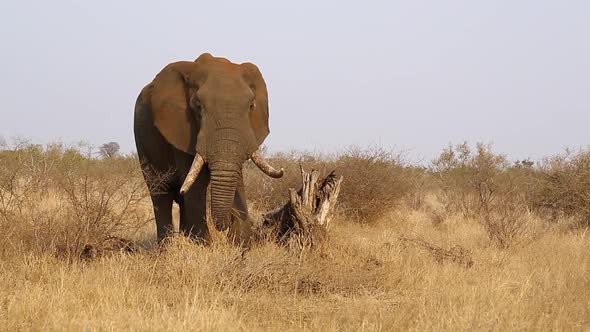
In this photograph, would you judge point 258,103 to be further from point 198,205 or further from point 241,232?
point 241,232

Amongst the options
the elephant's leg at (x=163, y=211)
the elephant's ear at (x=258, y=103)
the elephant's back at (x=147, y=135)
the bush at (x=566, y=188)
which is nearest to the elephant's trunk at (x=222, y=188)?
the elephant's ear at (x=258, y=103)

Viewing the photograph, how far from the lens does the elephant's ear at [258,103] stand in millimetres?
7676

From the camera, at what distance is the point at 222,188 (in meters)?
6.96

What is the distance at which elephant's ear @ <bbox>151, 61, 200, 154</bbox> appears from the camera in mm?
7410

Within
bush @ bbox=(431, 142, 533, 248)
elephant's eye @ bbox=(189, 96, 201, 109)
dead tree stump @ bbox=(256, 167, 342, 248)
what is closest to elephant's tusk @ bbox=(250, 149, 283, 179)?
dead tree stump @ bbox=(256, 167, 342, 248)

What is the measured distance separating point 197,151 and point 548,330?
3.98 m

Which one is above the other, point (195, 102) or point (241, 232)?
point (195, 102)

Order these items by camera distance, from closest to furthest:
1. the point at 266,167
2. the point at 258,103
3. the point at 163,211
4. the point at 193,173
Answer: the point at 193,173 < the point at 266,167 < the point at 258,103 < the point at 163,211

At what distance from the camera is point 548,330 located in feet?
15.4

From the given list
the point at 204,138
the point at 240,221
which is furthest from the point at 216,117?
the point at 240,221

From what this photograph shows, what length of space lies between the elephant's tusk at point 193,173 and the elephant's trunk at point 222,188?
0.42 feet

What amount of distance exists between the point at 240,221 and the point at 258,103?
147cm

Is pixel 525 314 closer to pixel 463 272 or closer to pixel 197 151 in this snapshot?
pixel 463 272

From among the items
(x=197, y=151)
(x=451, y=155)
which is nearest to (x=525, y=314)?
(x=197, y=151)
